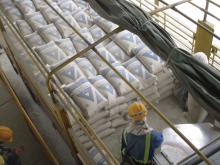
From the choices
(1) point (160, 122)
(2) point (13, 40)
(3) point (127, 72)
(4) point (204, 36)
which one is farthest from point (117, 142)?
(2) point (13, 40)

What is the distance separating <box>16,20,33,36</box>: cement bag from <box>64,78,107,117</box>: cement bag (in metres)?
1.84

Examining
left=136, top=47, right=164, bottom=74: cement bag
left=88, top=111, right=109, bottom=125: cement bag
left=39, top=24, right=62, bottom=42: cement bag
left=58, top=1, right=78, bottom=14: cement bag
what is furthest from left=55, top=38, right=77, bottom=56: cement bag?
left=88, top=111, right=109, bottom=125: cement bag

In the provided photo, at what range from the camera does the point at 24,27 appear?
17.9 feet

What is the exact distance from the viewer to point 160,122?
13.9 ft

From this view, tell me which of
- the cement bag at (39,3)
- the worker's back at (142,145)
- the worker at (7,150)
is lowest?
the worker's back at (142,145)

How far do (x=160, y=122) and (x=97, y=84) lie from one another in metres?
1.01

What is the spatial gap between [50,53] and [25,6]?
172cm

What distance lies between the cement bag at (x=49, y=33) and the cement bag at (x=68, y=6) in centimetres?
56

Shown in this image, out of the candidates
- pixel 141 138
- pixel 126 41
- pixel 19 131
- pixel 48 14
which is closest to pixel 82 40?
pixel 126 41

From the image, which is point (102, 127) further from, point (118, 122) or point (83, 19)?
point (83, 19)

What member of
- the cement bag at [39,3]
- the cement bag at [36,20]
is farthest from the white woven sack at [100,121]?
the cement bag at [39,3]

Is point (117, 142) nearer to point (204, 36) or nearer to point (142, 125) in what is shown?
point (142, 125)

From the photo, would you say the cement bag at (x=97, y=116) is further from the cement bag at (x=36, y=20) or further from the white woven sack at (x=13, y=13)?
the white woven sack at (x=13, y=13)

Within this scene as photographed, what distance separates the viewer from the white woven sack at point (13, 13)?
19.0ft
